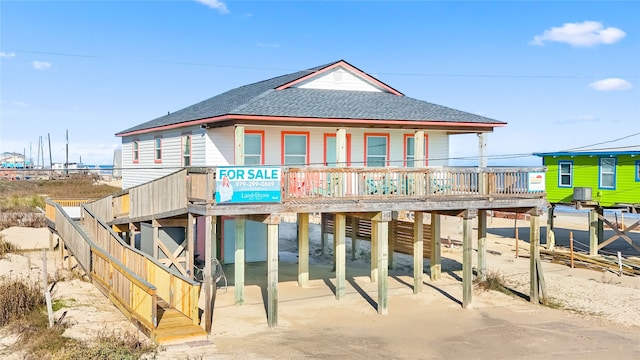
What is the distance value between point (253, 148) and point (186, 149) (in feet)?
11.7

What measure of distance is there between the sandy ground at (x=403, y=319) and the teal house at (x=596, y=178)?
4.98 meters

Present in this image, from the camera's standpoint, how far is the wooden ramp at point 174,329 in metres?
14.3

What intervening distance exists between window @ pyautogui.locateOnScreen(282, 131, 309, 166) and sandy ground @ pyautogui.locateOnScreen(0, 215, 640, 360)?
4.79m

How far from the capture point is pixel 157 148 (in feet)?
85.2

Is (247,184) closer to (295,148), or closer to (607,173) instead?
(295,148)

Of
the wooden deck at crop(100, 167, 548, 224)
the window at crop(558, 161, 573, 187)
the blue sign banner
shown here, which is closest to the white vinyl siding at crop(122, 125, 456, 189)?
the wooden deck at crop(100, 167, 548, 224)

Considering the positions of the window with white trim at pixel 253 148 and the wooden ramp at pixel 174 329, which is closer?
the wooden ramp at pixel 174 329

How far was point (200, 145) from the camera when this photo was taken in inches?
856

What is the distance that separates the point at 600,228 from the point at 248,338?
24.9 metres

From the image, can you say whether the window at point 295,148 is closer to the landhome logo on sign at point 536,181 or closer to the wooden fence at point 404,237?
the wooden fence at point 404,237

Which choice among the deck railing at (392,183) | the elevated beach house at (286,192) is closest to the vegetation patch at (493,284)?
the elevated beach house at (286,192)

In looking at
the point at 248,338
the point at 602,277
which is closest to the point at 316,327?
the point at 248,338

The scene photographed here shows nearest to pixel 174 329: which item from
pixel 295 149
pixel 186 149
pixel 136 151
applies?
pixel 295 149

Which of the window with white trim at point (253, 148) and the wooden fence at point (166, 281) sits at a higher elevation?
the window with white trim at point (253, 148)
